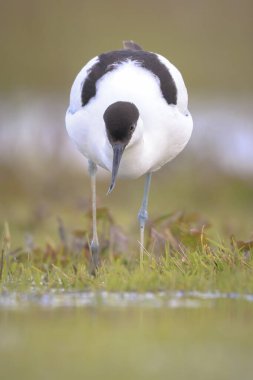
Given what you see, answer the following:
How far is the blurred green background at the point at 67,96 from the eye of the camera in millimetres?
10391

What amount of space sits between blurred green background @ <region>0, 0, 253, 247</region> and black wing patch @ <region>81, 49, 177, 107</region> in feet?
6.31

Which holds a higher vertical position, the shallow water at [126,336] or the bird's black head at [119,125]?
the bird's black head at [119,125]

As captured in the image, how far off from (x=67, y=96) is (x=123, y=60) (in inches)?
327

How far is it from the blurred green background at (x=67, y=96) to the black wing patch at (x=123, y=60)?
75.7 inches

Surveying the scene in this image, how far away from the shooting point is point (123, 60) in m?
6.97

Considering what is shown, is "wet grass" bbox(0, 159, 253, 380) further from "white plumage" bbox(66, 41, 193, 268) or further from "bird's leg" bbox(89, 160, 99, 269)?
"white plumage" bbox(66, 41, 193, 268)

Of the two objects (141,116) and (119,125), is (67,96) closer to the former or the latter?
(141,116)

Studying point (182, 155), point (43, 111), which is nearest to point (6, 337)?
point (182, 155)

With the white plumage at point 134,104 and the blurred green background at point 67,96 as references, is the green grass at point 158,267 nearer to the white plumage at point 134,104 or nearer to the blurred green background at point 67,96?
the white plumage at point 134,104

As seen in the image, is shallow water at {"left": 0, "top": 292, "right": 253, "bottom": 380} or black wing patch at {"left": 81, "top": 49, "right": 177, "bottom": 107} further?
black wing patch at {"left": 81, "top": 49, "right": 177, "bottom": 107}

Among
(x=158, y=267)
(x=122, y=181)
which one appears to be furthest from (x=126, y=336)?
(x=122, y=181)

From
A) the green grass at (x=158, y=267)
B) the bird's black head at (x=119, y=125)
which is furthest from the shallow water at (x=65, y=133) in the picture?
the bird's black head at (x=119, y=125)

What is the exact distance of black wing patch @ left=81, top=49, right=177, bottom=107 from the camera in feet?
22.7

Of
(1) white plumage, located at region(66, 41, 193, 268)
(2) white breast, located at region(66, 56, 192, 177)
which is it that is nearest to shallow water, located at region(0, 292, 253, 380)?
(1) white plumage, located at region(66, 41, 193, 268)
